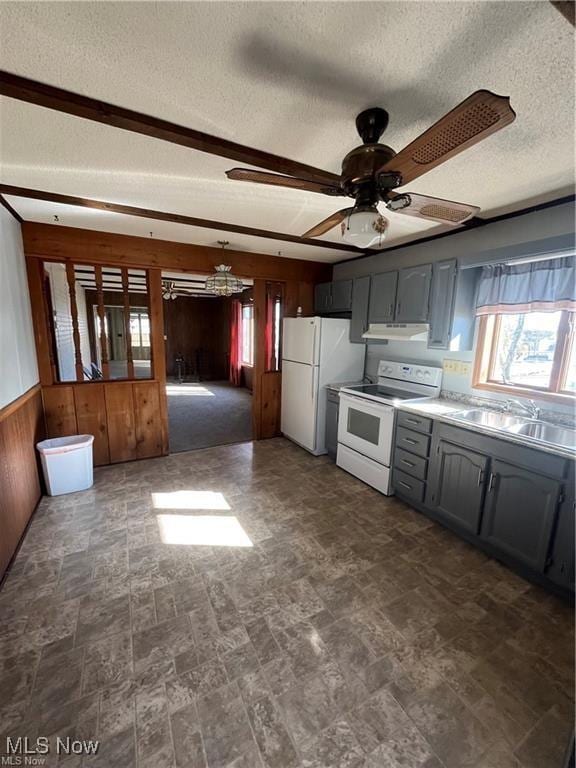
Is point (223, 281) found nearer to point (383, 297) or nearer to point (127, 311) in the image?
point (127, 311)

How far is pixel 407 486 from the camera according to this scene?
2.78 meters

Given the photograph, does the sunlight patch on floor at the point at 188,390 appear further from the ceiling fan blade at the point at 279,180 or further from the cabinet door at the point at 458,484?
the ceiling fan blade at the point at 279,180

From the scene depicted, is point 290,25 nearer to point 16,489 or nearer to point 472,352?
point 472,352

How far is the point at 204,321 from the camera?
29.6ft

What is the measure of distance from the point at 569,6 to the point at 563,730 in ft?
7.50

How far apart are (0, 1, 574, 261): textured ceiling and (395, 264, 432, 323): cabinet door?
0.97 meters

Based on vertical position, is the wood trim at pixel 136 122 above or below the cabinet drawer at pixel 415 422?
above

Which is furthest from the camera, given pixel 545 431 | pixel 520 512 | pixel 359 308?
pixel 359 308

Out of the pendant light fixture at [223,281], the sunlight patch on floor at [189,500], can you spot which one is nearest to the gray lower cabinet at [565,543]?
the sunlight patch on floor at [189,500]

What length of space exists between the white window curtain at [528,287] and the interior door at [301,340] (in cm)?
159

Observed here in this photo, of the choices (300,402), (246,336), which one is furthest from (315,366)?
(246,336)

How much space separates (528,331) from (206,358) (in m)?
7.87

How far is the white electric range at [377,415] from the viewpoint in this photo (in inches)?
115

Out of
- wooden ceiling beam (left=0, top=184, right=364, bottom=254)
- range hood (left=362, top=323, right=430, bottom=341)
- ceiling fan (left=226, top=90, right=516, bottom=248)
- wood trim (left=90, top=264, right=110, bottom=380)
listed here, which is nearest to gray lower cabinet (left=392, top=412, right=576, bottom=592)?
range hood (left=362, top=323, right=430, bottom=341)
